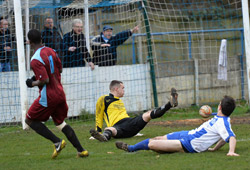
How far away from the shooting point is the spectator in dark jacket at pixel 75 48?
12.3m

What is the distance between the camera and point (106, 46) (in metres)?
13.0

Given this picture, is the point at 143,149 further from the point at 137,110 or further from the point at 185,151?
the point at 137,110

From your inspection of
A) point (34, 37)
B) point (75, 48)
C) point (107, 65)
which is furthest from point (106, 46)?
point (34, 37)

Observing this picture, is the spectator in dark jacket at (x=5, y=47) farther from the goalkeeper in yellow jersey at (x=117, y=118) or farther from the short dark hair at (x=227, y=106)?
the short dark hair at (x=227, y=106)

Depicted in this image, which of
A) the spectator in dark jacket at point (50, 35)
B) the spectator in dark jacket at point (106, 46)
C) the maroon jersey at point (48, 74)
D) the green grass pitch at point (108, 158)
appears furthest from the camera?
the spectator in dark jacket at point (106, 46)

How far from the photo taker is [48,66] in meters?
6.58

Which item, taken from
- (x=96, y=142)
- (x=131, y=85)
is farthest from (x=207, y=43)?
(x=96, y=142)

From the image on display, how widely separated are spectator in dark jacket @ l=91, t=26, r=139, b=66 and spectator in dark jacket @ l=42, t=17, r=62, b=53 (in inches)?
48.8

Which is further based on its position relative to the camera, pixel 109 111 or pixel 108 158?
pixel 109 111

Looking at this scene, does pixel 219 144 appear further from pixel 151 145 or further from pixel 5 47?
pixel 5 47

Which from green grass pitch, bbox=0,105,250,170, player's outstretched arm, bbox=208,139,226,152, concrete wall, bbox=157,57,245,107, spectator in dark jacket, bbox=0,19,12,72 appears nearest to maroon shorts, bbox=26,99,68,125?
green grass pitch, bbox=0,105,250,170

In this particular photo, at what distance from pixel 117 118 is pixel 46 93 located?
8.45ft

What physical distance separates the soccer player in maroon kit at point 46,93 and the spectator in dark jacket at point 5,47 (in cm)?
552

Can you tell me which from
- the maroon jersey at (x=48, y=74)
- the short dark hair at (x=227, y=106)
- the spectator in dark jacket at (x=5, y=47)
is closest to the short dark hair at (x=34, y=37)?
the maroon jersey at (x=48, y=74)
